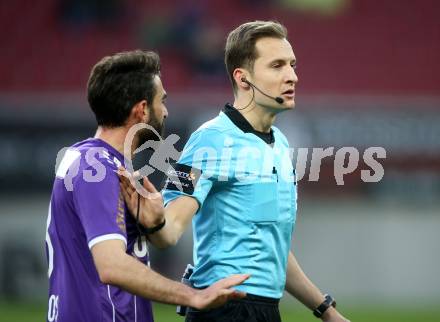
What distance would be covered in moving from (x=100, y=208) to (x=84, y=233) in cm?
18

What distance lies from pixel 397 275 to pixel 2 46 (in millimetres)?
8240

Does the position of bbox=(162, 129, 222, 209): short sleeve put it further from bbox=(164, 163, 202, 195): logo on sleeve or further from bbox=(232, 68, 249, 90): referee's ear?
bbox=(232, 68, 249, 90): referee's ear

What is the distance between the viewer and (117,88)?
14.1 feet

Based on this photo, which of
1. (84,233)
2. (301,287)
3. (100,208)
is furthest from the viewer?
(301,287)

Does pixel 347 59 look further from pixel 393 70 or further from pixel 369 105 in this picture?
pixel 369 105

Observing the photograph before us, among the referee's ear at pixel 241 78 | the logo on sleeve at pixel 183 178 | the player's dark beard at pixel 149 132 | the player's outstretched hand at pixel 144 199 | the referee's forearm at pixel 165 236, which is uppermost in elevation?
the referee's ear at pixel 241 78

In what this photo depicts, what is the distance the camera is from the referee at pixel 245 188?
4512 millimetres

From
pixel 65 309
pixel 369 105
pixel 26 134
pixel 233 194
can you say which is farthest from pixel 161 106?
pixel 369 105

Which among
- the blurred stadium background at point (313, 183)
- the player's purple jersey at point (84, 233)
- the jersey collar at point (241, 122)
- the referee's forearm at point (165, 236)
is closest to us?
the player's purple jersey at point (84, 233)

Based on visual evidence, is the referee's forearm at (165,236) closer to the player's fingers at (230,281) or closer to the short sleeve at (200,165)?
the short sleeve at (200,165)

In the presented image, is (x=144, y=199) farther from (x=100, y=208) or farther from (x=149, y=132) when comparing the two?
(x=149, y=132)

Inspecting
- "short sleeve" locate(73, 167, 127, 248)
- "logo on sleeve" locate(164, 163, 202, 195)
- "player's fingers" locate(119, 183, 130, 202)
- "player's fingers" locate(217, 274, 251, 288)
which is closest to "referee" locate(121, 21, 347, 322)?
"logo on sleeve" locate(164, 163, 202, 195)

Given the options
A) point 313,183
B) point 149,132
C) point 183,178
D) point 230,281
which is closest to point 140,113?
point 149,132

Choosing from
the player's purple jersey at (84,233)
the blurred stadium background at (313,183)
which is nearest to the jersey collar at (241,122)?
the player's purple jersey at (84,233)
